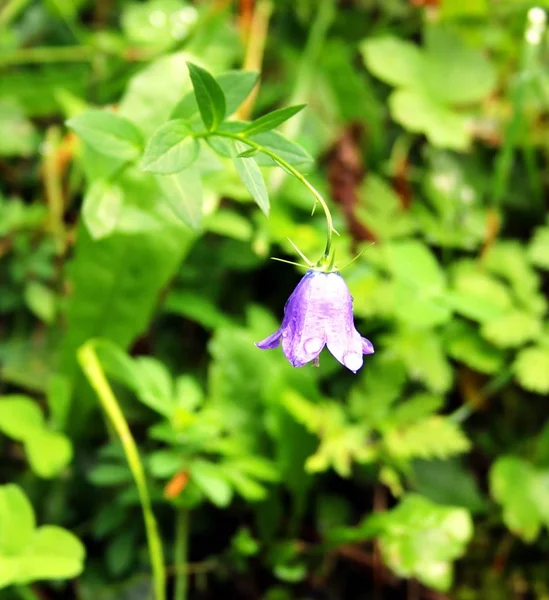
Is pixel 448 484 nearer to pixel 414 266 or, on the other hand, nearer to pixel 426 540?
pixel 426 540

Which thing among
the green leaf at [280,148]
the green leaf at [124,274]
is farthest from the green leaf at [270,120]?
the green leaf at [124,274]

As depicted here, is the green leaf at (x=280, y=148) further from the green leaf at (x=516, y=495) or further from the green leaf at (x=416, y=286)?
the green leaf at (x=516, y=495)

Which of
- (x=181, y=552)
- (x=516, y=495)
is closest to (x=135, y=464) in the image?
(x=181, y=552)

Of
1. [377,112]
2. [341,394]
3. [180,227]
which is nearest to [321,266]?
[180,227]

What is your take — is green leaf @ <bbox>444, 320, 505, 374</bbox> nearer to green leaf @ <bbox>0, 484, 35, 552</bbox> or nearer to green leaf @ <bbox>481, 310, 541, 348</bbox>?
green leaf @ <bbox>481, 310, 541, 348</bbox>

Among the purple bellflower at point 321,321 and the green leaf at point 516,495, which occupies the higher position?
the purple bellflower at point 321,321
